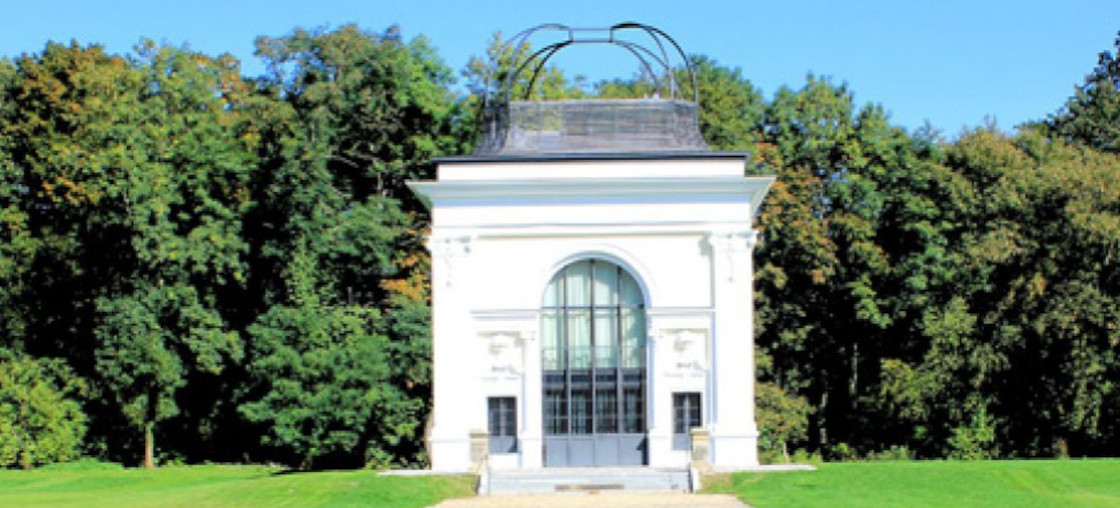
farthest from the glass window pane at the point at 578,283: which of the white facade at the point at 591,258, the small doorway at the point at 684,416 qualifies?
the small doorway at the point at 684,416

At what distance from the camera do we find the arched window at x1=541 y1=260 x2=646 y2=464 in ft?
118

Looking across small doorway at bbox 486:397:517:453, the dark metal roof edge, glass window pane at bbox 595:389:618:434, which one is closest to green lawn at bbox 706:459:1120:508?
glass window pane at bbox 595:389:618:434

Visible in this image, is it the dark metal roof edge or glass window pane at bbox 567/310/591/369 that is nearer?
the dark metal roof edge

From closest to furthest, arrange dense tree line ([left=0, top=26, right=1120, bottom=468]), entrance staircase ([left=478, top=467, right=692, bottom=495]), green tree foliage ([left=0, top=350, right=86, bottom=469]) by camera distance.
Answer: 1. entrance staircase ([left=478, top=467, right=692, bottom=495])
2. dense tree line ([left=0, top=26, right=1120, bottom=468])
3. green tree foliage ([left=0, top=350, right=86, bottom=469])

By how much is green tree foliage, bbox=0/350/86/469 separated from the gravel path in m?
21.8

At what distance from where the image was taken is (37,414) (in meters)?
48.0

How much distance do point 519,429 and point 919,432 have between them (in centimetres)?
1766

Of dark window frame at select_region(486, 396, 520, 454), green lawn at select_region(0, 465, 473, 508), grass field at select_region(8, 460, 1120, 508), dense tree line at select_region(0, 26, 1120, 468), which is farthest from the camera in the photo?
dense tree line at select_region(0, 26, 1120, 468)

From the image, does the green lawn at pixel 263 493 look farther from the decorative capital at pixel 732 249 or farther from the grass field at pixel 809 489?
the decorative capital at pixel 732 249

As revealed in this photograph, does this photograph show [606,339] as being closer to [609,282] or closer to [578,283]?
[609,282]

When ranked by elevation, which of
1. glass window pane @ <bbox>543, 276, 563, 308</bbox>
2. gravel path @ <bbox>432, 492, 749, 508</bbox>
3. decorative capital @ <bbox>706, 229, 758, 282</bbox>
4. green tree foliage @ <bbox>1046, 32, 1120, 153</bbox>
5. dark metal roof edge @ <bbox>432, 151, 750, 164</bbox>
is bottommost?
gravel path @ <bbox>432, 492, 749, 508</bbox>

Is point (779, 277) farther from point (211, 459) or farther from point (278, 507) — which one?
point (278, 507)

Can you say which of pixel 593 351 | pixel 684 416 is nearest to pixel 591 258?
pixel 593 351

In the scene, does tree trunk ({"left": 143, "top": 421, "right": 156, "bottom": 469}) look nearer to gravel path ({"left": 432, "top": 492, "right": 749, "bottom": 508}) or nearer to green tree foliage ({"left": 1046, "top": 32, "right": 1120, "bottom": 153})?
gravel path ({"left": 432, "top": 492, "right": 749, "bottom": 508})
